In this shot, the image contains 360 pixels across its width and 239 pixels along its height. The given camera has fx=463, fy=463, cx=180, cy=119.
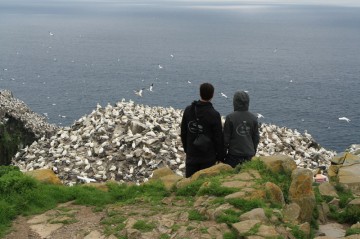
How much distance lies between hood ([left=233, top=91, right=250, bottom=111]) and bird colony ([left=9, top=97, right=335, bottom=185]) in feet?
30.9

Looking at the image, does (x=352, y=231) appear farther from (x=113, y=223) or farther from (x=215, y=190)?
(x=113, y=223)

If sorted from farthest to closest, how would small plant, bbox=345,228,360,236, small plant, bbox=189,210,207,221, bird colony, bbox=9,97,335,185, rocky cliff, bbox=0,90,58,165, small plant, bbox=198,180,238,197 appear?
rocky cliff, bbox=0,90,58,165
bird colony, bbox=9,97,335,185
small plant, bbox=198,180,238,197
small plant, bbox=345,228,360,236
small plant, bbox=189,210,207,221

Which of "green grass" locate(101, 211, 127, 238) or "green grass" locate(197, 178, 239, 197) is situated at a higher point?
"green grass" locate(197, 178, 239, 197)

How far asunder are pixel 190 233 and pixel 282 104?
66.6m

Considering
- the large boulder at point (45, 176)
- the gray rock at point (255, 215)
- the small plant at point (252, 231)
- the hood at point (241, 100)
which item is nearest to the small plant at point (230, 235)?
the small plant at point (252, 231)

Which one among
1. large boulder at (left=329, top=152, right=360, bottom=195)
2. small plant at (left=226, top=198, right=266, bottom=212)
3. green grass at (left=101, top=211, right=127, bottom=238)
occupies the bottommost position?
large boulder at (left=329, top=152, right=360, bottom=195)

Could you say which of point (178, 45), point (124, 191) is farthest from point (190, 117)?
point (178, 45)

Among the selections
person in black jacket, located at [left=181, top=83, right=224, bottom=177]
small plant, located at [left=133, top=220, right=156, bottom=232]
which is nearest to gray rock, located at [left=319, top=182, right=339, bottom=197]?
person in black jacket, located at [left=181, top=83, right=224, bottom=177]

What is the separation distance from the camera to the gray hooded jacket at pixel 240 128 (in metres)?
11.9

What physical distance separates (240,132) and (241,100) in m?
0.83

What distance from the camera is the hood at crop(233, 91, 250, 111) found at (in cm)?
1174

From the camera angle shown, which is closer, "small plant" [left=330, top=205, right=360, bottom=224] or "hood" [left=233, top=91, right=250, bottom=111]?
"small plant" [left=330, top=205, right=360, bottom=224]

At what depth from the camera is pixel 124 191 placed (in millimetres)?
12062

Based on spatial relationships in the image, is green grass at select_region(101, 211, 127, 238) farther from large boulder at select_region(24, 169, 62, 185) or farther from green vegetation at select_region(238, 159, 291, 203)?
green vegetation at select_region(238, 159, 291, 203)
